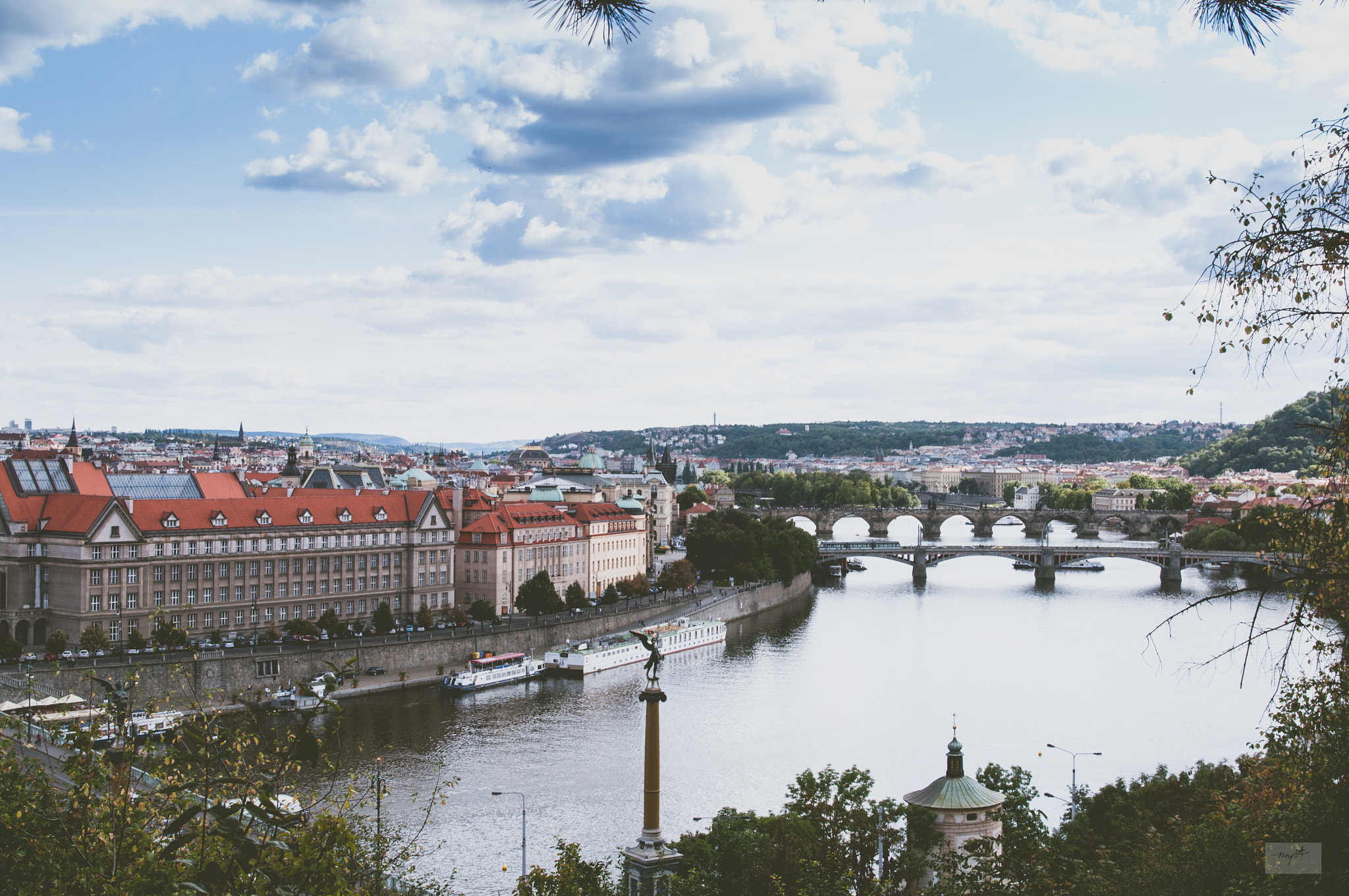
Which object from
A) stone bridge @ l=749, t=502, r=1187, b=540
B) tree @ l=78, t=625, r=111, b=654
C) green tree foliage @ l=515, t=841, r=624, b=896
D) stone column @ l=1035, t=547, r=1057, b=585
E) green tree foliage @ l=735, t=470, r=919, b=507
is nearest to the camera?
green tree foliage @ l=515, t=841, r=624, b=896

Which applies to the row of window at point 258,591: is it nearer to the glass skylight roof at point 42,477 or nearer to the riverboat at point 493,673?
the glass skylight roof at point 42,477

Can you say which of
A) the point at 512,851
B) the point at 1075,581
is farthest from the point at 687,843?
the point at 1075,581

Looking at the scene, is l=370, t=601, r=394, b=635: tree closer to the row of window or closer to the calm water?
the row of window

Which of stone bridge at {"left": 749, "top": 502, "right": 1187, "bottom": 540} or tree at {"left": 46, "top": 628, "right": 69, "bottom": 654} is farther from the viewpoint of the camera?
stone bridge at {"left": 749, "top": 502, "right": 1187, "bottom": 540}

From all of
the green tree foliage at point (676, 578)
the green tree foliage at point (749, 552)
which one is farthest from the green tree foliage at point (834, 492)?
the green tree foliage at point (676, 578)

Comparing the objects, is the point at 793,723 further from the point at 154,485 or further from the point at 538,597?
the point at 154,485

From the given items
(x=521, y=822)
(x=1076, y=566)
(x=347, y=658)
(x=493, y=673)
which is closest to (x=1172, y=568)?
(x=1076, y=566)

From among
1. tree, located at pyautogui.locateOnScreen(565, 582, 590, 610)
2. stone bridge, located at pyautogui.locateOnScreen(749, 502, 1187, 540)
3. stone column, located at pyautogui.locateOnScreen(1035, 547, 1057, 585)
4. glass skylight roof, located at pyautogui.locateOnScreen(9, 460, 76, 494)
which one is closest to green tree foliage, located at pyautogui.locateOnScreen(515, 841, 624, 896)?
glass skylight roof, located at pyautogui.locateOnScreen(9, 460, 76, 494)
